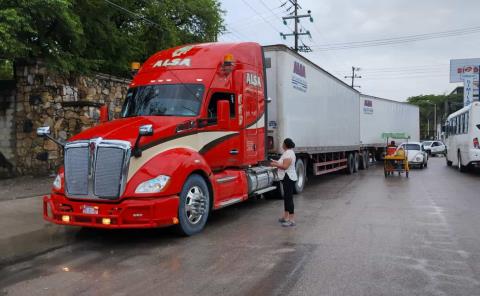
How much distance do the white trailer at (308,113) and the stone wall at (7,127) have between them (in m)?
7.72

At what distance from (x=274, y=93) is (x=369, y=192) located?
4.10 m

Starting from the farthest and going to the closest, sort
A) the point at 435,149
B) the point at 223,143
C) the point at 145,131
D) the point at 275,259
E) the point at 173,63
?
the point at 435,149 < the point at 173,63 < the point at 223,143 < the point at 145,131 < the point at 275,259

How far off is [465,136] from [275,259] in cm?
1749

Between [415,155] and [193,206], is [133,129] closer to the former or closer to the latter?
[193,206]

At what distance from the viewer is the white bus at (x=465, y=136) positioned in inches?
785

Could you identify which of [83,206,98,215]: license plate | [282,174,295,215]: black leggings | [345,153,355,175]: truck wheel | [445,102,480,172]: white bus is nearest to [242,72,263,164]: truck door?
[282,174,295,215]: black leggings

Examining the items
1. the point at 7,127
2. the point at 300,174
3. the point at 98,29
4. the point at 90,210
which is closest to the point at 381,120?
the point at 300,174

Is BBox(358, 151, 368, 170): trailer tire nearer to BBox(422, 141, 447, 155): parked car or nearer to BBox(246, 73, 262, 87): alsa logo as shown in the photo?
BBox(246, 73, 262, 87): alsa logo

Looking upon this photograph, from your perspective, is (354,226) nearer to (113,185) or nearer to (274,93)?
(113,185)

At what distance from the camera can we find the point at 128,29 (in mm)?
19734

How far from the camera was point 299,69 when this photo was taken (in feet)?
46.5

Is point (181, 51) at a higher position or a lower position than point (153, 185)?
higher

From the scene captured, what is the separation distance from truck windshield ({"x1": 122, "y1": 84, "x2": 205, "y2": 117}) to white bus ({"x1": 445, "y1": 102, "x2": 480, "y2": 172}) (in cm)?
1493

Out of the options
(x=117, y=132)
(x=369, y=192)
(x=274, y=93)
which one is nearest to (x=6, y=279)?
(x=117, y=132)
